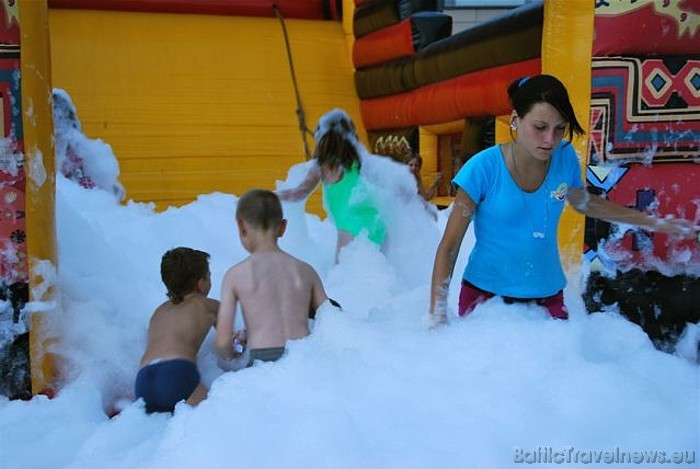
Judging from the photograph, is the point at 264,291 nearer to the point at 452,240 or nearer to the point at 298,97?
the point at 452,240

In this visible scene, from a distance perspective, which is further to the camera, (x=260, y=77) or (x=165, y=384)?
(x=260, y=77)

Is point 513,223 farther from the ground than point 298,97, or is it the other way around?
point 298,97

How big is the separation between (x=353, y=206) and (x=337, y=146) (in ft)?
0.97

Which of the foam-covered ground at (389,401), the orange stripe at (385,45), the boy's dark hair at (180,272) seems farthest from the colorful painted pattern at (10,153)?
the orange stripe at (385,45)

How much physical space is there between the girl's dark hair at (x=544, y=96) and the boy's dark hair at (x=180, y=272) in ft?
3.89

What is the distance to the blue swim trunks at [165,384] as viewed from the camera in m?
2.34

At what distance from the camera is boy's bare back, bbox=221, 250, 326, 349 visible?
2215 mm

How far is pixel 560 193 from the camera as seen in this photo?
81.2 inches

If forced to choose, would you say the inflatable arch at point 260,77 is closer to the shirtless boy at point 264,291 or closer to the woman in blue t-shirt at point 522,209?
the woman in blue t-shirt at point 522,209

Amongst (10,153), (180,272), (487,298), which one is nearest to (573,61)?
(487,298)

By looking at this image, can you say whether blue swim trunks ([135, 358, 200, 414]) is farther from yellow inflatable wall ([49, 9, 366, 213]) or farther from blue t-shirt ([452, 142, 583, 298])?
yellow inflatable wall ([49, 9, 366, 213])

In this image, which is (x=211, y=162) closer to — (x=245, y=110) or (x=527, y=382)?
(x=245, y=110)

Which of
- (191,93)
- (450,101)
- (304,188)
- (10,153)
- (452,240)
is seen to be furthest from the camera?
(191,93)

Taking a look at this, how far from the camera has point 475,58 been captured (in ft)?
17.2
